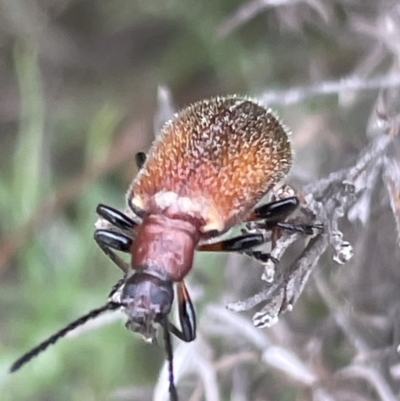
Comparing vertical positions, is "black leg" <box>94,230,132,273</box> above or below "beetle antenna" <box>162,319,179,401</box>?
above

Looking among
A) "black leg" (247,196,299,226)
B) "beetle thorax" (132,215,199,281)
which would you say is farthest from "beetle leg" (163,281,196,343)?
"black leg" (247,196,299,226)

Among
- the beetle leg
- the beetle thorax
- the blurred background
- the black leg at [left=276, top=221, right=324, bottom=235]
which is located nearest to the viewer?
the black leg at [left=276, top=221, right=324, bottom=235]

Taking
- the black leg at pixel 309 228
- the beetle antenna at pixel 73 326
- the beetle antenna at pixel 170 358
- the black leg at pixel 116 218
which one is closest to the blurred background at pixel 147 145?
the beetle antenna at pixel 170 358

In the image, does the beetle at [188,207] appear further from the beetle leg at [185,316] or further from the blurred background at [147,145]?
the blurred background at [147,145]

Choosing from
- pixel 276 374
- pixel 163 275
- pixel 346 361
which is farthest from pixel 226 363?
pixel 163 275

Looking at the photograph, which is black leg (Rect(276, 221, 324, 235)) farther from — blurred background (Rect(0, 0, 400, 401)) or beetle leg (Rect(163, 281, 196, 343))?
beetle leg (Rect(163, 281, 196, 343))

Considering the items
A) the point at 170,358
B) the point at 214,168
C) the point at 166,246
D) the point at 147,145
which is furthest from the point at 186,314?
the point at 147,145

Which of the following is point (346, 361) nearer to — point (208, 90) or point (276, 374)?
point (276, 374)

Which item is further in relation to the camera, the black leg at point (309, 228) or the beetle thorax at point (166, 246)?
the beetle thorax at point (166, 246)
